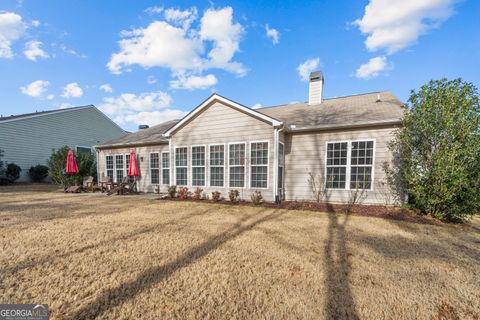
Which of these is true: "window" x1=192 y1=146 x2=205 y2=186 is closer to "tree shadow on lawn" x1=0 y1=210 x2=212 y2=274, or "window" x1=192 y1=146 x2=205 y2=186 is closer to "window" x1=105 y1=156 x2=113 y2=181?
"tree shadow on lawn" x1=0 y1=210 x2=212 y2=274

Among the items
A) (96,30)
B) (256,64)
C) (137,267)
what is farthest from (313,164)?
(96,30)

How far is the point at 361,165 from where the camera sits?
7.52 metres

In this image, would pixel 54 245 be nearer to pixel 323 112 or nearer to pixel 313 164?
pixel 313 164

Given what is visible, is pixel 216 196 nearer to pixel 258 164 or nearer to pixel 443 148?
A: pixel 258 164

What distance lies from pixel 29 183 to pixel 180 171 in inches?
578

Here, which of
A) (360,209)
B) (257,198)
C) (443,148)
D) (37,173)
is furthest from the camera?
(37,173)

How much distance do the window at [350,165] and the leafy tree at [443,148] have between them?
1165 mm

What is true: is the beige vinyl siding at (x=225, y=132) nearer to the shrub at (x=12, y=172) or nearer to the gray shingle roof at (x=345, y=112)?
the gray shingle roof at (x=345, y=112)

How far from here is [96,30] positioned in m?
10.7

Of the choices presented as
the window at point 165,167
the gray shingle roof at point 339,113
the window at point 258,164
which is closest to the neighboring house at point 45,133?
the gray shingle roof at point 339,113

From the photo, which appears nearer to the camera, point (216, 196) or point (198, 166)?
point (216, 196)

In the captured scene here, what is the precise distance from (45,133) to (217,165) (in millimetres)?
17408

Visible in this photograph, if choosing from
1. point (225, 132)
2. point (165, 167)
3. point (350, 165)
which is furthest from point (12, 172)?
point (350, 165)

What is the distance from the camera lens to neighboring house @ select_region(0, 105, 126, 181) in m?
15.3
